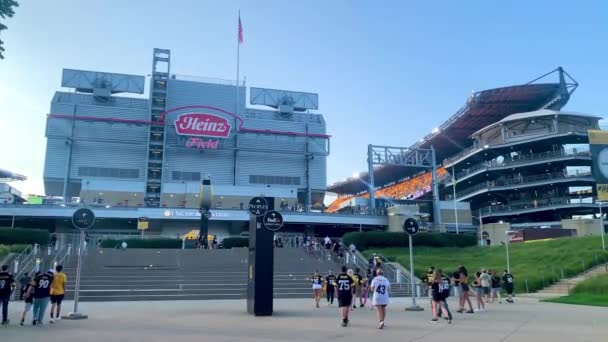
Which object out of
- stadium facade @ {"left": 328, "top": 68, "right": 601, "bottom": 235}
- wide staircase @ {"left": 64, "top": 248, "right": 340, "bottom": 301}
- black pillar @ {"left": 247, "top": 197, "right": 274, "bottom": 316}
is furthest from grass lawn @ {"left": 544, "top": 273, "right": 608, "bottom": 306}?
stadium facade @ {"left": 328, "top": 68, "right": 601, "bottom": 235}

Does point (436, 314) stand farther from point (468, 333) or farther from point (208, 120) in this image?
point (208, 120)

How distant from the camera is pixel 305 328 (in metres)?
12.1

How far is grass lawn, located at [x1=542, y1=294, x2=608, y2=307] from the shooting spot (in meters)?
20.1

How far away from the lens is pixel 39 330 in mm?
11781

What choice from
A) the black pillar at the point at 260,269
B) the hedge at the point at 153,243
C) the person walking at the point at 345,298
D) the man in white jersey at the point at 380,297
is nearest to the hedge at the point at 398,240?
the hedge at the point at 153,243

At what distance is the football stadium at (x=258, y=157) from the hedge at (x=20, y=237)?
64.1 feet

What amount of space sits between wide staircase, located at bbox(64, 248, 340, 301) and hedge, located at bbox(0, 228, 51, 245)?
6.55m

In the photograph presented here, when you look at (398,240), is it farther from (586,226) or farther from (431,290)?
(431,290)

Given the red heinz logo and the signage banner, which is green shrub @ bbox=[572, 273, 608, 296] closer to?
the signage banner

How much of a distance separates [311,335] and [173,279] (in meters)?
17.5

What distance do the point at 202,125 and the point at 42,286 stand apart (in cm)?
5470

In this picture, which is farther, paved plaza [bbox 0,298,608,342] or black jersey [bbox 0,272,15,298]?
black jersey [bbox 0,272,15,298]

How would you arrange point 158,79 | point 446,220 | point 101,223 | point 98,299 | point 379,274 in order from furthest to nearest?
point 158,79, point 446,220, point 101,223, point 98,299, point 379,274

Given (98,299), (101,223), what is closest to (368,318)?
(98,299)
